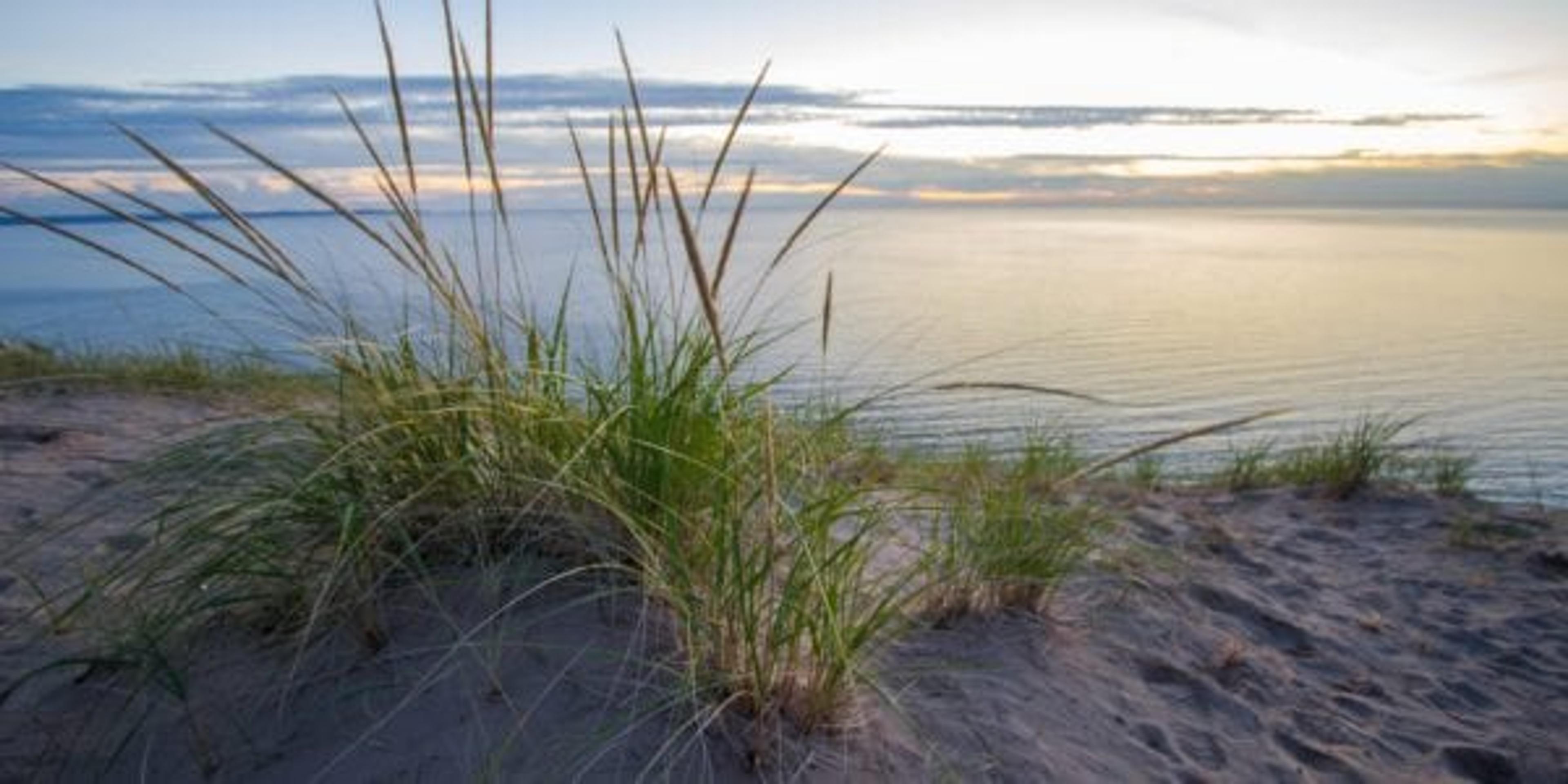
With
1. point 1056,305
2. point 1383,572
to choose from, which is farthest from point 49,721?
point 1056,305

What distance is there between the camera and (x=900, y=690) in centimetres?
247

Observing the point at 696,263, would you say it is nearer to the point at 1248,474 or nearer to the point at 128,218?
the point at 128,218

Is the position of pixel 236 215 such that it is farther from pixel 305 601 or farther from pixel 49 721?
pixel 49 721

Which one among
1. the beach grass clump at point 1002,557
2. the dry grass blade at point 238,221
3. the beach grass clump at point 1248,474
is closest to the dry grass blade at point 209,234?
the dry grass blade at point 238,221

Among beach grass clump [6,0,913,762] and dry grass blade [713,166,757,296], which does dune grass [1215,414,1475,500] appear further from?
dry grass blade [713,166,757,296]

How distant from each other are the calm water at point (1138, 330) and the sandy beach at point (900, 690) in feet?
2.67

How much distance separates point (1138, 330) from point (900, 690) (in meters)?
12.6

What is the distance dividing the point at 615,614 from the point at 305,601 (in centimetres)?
71

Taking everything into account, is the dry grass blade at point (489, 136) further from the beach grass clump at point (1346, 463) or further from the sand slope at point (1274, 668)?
the beach grass clump at point (1346, 463)

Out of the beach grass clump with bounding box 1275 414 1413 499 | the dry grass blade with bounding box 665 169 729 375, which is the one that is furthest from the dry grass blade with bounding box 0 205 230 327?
the beach grass clump with bounding box 1275 414 1413 499

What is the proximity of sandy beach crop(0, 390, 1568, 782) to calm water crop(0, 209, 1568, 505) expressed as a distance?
0.82 metres

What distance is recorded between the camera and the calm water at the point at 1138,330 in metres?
7.83

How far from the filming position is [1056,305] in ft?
57.0

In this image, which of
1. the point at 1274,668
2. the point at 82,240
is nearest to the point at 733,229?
the point at 82,240
